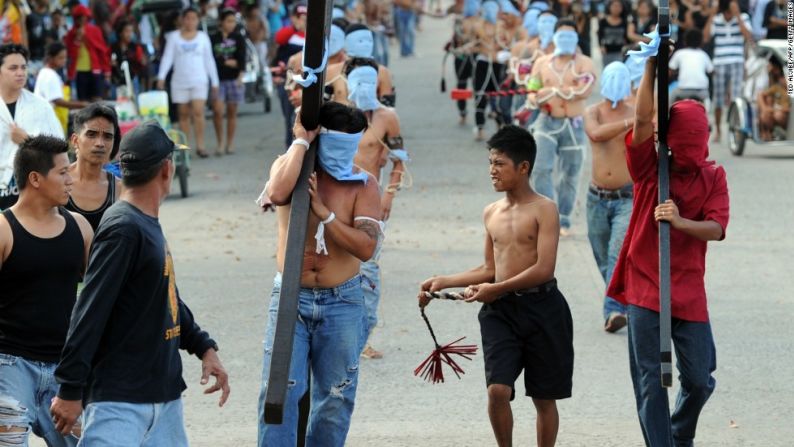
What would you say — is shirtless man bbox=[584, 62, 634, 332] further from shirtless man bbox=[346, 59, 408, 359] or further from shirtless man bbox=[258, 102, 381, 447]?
shirtless man bbox=[258, 102, 381, 447]

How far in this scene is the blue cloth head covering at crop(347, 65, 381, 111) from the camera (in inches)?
350

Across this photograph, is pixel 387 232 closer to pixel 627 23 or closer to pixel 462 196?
pixel 462 196

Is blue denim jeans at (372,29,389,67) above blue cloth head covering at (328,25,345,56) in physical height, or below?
below

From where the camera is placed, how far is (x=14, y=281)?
541cm

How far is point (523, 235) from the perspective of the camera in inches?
257

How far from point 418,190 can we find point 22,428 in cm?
1131

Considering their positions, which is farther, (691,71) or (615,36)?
(615,36)

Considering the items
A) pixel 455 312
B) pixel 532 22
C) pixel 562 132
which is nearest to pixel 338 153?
pixel 455 312

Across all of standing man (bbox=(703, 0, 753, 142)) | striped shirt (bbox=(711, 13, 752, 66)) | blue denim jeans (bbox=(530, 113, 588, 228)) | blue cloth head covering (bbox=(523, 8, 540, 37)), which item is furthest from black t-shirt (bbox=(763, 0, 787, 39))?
blue denim jeans (bbox=(530, 113, 588, 228))

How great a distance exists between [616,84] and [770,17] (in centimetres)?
1530

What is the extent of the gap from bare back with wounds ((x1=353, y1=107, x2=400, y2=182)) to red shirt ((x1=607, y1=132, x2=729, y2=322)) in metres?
2.78

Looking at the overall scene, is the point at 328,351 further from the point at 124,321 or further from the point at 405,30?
the point at 405,30

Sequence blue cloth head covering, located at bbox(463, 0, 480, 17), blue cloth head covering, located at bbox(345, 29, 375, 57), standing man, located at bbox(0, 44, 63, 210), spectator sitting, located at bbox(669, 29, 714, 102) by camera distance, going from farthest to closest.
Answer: blue cloth head covering, located at bbox(463, 0, 480, 17) → spectator sitting, located at bbox(669, 29, 714, 102) → blue cloth head covering, located at bbox(345, 29, 375, 57) → standing man, located at bbox(0, 44, 63, 210)

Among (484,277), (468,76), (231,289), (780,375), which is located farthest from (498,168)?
(468,76)
